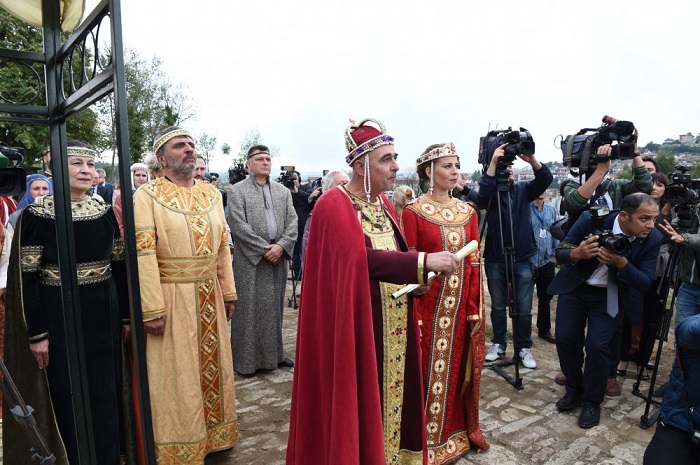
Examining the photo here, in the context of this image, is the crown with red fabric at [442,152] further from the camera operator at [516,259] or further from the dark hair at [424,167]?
the camera operator at [516,259]

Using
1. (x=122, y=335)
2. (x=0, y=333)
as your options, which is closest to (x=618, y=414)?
(x=122, y=335)

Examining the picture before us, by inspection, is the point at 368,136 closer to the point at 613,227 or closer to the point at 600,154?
the point at 600,154

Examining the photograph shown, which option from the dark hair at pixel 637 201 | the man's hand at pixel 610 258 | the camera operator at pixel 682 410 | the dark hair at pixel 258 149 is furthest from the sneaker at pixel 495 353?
the dark hair at pixel 258 149

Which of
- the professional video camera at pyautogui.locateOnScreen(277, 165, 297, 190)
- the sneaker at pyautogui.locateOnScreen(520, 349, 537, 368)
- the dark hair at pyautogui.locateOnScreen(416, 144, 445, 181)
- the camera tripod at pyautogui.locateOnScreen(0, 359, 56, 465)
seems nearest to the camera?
the camera tripod at pyautogui.locateOnScreen(0, 359, 56, 465)

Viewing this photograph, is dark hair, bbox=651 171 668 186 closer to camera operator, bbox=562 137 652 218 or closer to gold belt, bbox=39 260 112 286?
camera operator, bbox=562 137 652 218

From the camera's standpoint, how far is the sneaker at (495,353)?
516 cm

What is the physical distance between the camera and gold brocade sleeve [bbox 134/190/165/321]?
9.99 feet

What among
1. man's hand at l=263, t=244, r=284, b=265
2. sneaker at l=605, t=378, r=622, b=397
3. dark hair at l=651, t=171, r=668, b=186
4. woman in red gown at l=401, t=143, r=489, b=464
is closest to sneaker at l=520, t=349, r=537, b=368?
sneaker at l=605, t=378, r=622, b=397

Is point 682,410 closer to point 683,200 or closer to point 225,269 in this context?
point 683,200

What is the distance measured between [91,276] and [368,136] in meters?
1.87

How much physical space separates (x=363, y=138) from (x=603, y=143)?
2.63m

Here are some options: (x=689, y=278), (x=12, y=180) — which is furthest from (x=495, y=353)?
(x=12, y=180)

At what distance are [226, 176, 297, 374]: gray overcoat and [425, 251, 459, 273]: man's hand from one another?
2808 mm

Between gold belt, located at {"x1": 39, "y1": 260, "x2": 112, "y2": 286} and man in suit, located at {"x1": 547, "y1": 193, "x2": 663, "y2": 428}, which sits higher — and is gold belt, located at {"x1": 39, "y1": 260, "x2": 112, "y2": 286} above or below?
above
